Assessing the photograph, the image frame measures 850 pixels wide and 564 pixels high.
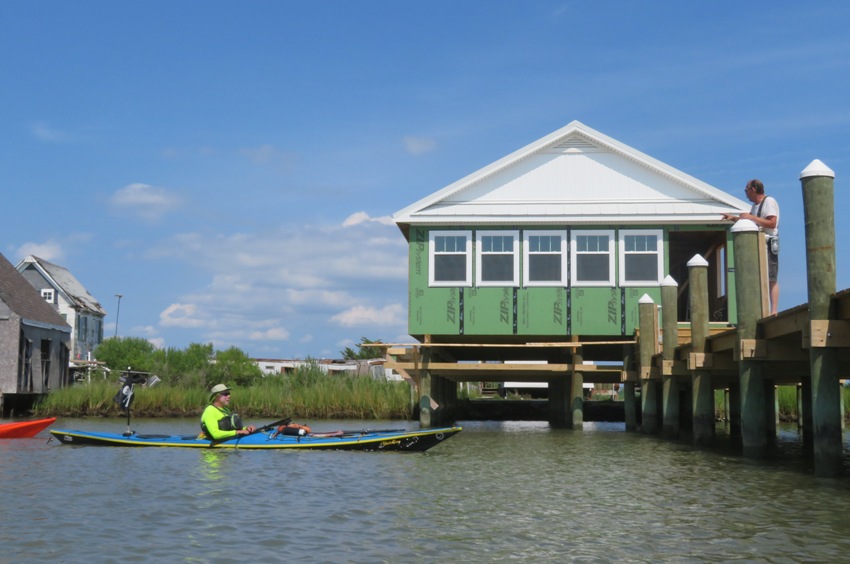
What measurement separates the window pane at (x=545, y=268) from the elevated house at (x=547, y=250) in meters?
0.03

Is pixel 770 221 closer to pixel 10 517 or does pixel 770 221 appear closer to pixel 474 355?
pixel 10 517

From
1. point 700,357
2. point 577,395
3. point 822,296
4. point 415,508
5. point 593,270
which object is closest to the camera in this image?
point 415,508

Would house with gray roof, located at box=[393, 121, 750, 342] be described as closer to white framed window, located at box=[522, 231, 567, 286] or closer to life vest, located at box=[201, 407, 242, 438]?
white framed window, located at box=[522, 231, 567, 286]

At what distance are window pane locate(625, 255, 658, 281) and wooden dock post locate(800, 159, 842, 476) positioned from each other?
13.1 meters

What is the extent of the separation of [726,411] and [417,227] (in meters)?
13.9

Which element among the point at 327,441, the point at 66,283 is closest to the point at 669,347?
the point at 327,441

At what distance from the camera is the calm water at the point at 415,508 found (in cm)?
888

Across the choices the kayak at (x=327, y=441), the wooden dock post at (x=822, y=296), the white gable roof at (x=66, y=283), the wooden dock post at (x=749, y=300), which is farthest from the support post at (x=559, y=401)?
the white gable roof at (x=66, y=283)

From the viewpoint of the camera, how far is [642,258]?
85.4ft

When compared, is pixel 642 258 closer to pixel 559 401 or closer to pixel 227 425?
pixel 559 401

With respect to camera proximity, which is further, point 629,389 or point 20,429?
point 629,389

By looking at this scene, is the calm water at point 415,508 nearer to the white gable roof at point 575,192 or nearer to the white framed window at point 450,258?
the white framed window at point 450,258

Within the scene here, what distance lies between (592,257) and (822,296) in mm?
13605

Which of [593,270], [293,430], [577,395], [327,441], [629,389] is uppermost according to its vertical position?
[593,270]
